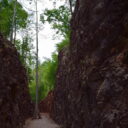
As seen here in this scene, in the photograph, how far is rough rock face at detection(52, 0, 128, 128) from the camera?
5.76m

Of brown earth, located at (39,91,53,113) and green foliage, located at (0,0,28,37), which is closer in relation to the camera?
green foliage, located at (0,0,28,37)

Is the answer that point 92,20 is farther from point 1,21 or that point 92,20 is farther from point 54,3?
point 1,21

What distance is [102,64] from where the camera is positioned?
7.24m

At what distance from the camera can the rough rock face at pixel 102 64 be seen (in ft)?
18.9

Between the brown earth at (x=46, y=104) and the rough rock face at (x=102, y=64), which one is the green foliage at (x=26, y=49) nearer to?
the brown earth at (x=46, y=104)

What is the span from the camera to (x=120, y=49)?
6777mm

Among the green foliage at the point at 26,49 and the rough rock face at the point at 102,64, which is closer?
the rough rock face at the point at 102,64

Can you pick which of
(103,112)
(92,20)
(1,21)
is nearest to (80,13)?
(92,20)

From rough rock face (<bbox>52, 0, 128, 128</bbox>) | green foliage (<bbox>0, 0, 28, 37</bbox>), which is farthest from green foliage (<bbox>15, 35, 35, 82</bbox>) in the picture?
rough rock face (<bbox>52, 0, 128, 128</bbox>)

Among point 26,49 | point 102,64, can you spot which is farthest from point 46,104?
point 102,64

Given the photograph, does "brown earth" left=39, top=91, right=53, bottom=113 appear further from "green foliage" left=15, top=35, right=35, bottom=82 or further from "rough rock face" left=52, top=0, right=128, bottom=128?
"rough rock face" left=52, top=0, right=128, bottom=128

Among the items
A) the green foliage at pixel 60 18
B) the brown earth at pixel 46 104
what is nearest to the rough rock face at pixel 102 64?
the green foliage at pixel 60 18

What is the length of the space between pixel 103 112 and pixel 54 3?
15629mm

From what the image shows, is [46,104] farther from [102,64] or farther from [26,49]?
[102,64]
